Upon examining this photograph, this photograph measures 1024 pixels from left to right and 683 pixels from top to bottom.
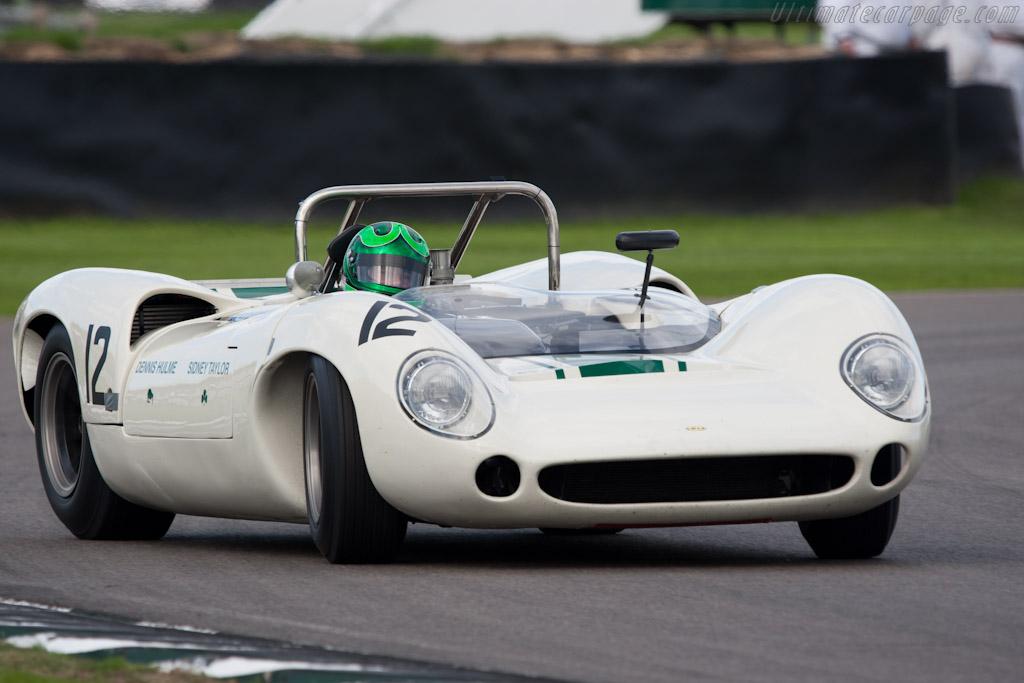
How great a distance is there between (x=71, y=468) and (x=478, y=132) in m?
14.6

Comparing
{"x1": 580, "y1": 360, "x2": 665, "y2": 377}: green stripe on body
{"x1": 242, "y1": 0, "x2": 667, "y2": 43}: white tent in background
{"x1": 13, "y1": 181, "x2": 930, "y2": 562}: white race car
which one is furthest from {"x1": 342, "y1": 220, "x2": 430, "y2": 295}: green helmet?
{"x1": 242, "y1": 0, "x2": 667, "y2": 43}: white tent in background

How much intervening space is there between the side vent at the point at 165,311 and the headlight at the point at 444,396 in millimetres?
1511

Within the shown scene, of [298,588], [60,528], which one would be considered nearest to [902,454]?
[298,588]

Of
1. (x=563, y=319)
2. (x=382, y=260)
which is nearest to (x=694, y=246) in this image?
(x=382, y=260)

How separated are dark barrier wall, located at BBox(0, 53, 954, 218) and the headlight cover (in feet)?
49.5

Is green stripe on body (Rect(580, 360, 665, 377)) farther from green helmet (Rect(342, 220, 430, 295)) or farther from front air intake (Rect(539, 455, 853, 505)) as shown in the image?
green helmet (Rect(342, 220, 430, 295))

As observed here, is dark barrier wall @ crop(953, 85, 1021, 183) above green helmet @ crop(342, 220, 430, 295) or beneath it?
above

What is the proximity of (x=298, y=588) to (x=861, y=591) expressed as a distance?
1403mm

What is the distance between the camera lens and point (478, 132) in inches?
803

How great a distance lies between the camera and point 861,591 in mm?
4359

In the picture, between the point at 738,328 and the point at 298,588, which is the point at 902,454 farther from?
the point at 298,588

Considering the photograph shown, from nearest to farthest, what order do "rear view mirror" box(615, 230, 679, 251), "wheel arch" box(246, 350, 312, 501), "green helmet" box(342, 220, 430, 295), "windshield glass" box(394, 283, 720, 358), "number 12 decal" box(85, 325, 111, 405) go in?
1. "wheel arch" box(246, 350, 312, 501)
2. "windshield glass" box(394, 283, 720, 358)
3. "rear view mirror" box(615, 230, 679, 251)
4. "number 12 decal" box(85, 325, 111, 405)
5. "green helmet" box(342, 220, 430, 295)

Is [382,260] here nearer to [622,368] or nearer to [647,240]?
[647,240]

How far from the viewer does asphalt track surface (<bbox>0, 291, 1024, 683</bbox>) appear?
11.7 feet
